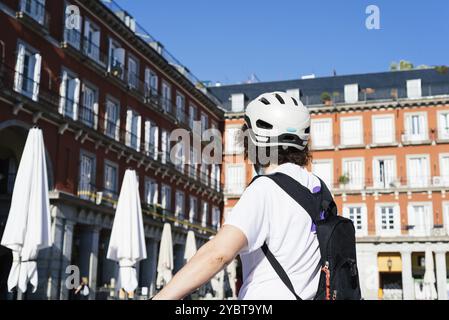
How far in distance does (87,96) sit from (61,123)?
10.7ft

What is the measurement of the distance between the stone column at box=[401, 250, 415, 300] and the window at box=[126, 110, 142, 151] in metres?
19.9

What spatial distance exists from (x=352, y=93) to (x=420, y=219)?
10709 mm

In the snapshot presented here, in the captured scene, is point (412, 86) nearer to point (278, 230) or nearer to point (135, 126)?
point (135, 126)

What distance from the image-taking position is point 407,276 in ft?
128

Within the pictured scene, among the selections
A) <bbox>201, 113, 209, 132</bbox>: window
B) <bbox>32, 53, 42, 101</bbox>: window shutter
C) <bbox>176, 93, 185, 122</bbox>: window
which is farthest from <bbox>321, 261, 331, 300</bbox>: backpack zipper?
<bbox>201, 113, 209, 132</bbox>: window

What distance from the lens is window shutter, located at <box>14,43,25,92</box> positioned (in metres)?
21.6

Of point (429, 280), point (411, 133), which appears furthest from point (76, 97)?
point (411, 133)

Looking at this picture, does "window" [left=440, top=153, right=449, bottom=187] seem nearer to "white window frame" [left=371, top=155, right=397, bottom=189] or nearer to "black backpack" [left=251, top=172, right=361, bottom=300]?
"white window frame" [left=371, top=155, right=397, bottom=189]

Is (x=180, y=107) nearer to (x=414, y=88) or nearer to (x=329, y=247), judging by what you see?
(x=414, y=88)

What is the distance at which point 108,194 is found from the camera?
28188mm

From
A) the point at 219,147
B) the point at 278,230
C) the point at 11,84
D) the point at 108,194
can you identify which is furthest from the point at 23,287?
the point at 219,147

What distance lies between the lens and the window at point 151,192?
3312 centimetres

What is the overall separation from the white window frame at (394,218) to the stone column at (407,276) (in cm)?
161

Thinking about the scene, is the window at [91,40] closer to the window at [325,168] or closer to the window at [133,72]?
the window at [133,72]
